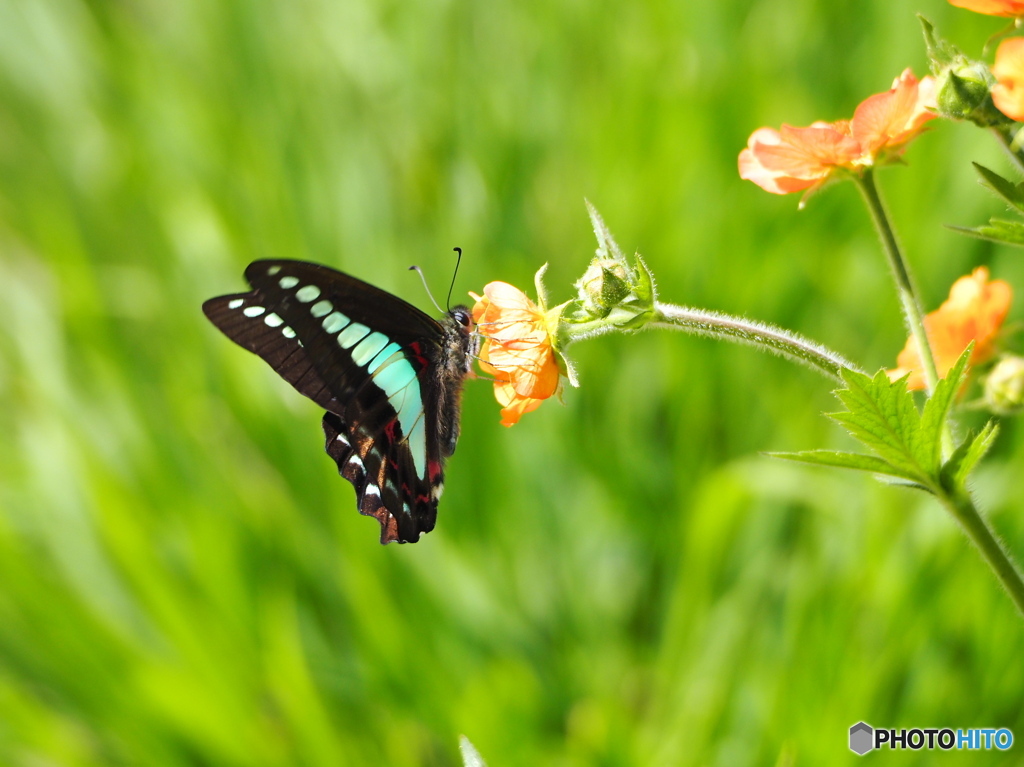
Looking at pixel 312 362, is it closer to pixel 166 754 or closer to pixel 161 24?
pixel 166 754

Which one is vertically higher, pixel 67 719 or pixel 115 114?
pixel 115 114

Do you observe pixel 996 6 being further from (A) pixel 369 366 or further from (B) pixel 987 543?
(A) pixel 369 366

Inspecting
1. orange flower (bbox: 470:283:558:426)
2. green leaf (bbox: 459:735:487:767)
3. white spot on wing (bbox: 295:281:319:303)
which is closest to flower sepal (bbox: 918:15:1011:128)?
orange flower (bbox: 470:283:558:426)

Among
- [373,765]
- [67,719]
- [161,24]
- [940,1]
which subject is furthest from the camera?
[161,24]

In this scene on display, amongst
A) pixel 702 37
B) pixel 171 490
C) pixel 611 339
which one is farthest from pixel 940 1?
pixel 171 490


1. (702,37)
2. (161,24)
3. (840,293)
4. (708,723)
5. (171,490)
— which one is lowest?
(708,723)
